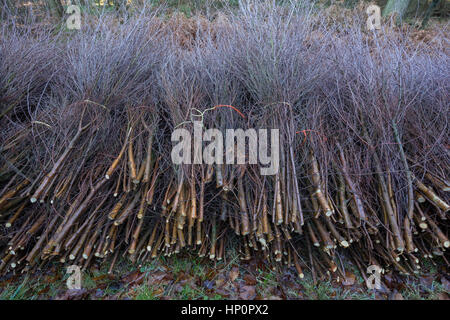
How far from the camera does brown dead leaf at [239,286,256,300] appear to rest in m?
2.09

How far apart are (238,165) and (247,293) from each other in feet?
3.57

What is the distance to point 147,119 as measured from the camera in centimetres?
262

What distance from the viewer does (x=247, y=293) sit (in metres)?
2.11

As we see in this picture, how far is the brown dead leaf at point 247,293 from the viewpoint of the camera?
2088 millimetres

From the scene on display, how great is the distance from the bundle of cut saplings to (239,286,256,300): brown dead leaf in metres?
0.30

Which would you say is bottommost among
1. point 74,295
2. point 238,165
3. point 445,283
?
point 74,295

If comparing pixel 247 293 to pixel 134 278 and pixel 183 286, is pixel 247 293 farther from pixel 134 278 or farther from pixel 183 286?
pixel 134 278

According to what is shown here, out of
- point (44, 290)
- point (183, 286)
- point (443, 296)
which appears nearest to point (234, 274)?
point (183, 286)

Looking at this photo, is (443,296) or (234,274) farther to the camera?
(234,274)

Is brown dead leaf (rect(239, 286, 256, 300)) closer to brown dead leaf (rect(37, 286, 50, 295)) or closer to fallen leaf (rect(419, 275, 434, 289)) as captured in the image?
fallen leaf (rect(419, 275, 434, 289))
